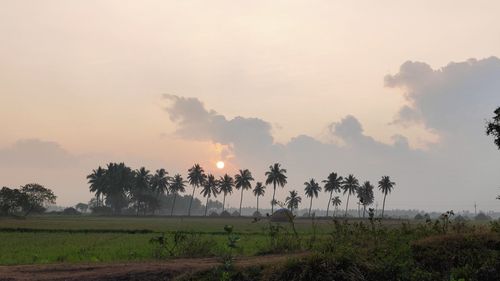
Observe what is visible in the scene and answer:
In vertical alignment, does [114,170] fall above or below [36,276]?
above

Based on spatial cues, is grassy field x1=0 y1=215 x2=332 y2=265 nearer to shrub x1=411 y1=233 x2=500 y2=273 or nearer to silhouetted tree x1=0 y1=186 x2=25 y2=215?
shrub x1=411 y1=233 x2=500 y2=273

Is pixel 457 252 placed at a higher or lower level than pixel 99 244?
higher

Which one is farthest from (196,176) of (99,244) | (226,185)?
(99,244)

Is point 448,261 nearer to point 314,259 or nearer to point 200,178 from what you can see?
point 314,259

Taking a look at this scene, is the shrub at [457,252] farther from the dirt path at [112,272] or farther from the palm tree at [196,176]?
the palm tree at [196,176]

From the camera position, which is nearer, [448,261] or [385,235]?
[448,261]

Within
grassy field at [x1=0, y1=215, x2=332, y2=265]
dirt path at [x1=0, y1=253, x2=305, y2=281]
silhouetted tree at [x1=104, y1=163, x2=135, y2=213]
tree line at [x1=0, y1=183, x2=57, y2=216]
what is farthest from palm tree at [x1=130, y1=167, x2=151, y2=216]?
dirt path at [x1=0, y1=253, x2=305, y2=281]

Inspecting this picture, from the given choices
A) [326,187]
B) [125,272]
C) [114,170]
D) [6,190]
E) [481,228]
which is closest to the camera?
[125,272]

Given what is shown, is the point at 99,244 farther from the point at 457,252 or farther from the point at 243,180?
the point at 243,180

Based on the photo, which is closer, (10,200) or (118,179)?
(10,200)

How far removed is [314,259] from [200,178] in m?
136

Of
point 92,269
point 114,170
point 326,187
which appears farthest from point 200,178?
point 92,269

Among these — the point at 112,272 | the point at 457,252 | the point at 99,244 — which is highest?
the point at 457,252

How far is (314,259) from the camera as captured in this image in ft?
30.6
